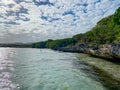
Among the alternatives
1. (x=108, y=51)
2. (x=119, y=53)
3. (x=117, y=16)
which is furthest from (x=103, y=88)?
(x=117, y=16)

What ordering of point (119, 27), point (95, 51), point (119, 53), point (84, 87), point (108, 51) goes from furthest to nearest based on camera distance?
point (95, 51) → point (119, 27) → point (108, 51) → point (119, 53) → point (84, 87)

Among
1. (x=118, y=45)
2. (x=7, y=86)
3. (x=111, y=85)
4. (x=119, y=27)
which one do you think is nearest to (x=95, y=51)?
(x=119, y=27)

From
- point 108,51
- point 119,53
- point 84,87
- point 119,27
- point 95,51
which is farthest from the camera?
point 95,51

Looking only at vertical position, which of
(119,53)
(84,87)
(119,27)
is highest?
(119,27)

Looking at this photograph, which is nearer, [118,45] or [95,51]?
[118,45]

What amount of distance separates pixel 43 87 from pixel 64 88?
9.79 feet

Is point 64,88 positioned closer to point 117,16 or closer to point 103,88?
point 103,88

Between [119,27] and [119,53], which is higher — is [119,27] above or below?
above

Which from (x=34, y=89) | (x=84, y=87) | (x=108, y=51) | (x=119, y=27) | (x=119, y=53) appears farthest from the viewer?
(x=119, y=27)

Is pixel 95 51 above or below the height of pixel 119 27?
below

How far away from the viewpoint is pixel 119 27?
7638 cm

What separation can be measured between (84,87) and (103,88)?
9.02ft

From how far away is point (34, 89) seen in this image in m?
25.0

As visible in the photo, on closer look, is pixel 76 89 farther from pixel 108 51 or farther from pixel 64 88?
pixel 108 51
